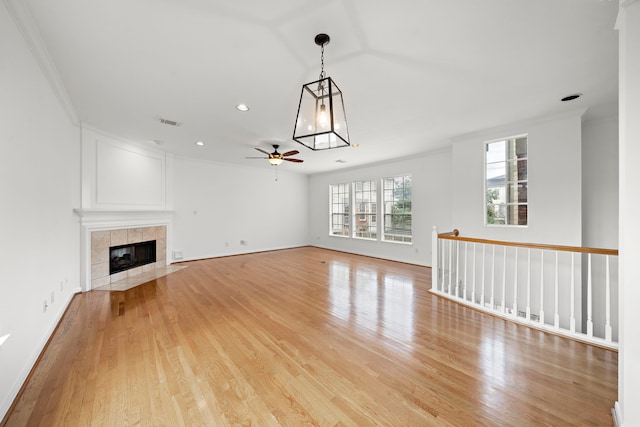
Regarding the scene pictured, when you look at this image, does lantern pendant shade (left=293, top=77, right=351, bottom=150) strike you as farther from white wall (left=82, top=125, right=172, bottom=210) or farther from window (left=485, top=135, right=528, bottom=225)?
white wall (left=82, top=125, right=172, bottom=210)

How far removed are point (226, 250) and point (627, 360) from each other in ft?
24.1

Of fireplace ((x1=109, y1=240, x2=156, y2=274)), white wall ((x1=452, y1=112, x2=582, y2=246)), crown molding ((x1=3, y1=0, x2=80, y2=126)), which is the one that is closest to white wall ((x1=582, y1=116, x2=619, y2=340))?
white wall ((x1=452, y1=112, x2=582, y2=246))

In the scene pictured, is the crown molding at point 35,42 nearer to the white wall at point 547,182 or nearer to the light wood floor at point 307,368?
the light wood floor at point 307,368

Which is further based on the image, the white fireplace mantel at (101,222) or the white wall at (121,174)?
the white wall at (121,174)

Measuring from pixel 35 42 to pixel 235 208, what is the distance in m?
5.46

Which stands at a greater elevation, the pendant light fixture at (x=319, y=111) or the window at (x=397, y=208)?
the pendant light fixture at (x=319, y=111)

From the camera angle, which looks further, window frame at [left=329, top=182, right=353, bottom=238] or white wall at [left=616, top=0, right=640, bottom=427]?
window frame at [left=329, top=182, right=353, bottom=238]

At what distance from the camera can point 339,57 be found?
2182mm

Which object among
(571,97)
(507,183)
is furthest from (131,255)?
(571,97)

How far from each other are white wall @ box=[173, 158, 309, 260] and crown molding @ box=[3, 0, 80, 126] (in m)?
3.56

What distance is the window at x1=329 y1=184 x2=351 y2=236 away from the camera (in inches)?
315

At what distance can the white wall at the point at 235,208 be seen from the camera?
631cm

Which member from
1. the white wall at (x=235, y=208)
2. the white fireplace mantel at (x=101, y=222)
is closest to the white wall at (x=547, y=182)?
the white wall at (x=235, y=208)

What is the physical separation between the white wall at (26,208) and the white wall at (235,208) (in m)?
3.31
